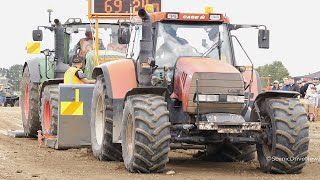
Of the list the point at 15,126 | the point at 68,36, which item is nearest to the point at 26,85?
the point at 68,36

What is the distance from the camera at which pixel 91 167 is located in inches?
455

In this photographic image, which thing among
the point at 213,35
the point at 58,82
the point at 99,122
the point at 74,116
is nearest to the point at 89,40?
the point at 58,82

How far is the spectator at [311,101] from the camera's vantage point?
82.7 feet

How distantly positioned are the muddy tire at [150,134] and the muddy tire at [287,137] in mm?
1425

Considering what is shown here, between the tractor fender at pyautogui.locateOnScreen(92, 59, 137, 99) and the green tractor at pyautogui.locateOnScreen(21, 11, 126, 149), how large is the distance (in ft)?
7.60

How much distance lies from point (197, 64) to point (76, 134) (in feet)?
13.1

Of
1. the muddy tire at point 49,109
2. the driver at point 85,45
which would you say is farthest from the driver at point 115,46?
the muddy tire at point 49,109

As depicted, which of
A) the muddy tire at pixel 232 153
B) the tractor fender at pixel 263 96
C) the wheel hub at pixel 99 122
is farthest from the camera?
the wheel hub at pixel 99 122

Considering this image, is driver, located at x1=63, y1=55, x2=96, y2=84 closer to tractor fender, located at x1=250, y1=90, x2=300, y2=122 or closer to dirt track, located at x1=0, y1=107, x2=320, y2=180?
dirt track, located at x1=0, y1=107, x2=320, y2=180

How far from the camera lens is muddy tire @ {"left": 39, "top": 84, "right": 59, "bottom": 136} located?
586 inches

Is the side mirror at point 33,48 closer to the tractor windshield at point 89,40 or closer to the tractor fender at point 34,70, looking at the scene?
the tractor fender at point 34,70

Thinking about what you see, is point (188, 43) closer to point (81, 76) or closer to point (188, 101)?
point (188, 101)

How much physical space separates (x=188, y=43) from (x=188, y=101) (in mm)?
1251

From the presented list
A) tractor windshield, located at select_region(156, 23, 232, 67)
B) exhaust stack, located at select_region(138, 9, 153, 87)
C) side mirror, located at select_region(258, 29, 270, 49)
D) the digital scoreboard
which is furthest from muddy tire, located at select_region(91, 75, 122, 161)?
the digital scoreboard
